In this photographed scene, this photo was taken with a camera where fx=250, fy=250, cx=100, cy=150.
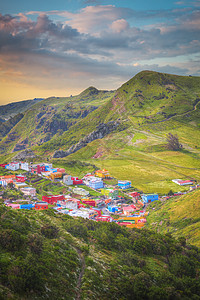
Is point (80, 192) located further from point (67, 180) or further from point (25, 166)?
point (25, 166)

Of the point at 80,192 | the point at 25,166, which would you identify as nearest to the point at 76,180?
the point at 80,192

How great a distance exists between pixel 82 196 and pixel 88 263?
67.6 metres

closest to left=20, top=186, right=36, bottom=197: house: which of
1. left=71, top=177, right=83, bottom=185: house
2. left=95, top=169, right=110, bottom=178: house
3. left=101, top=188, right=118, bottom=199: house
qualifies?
left=71, top=177, right=83, bottom=185: house

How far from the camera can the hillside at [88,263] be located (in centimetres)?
2112

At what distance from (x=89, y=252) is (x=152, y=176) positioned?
9157 centimetres

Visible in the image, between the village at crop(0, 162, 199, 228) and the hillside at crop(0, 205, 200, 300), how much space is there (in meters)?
24.4

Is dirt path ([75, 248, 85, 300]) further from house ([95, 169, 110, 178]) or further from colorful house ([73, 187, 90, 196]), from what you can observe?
house ([95, 169, 110, 178])

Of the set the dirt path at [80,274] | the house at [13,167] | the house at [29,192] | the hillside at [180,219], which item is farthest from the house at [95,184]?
the dirt path at [80,274]

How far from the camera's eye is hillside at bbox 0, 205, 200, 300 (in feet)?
69.3

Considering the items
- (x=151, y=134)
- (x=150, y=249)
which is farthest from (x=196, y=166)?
(x=150, y=249)

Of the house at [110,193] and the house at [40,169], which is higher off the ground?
the house at [40,169]

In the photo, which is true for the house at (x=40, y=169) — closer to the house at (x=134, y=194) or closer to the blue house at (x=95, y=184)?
the blue house at (x=95, y=184)

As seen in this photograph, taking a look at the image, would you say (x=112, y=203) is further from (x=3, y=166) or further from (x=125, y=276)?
(x=3, y=166)

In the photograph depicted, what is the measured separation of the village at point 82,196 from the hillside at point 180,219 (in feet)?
13.7
